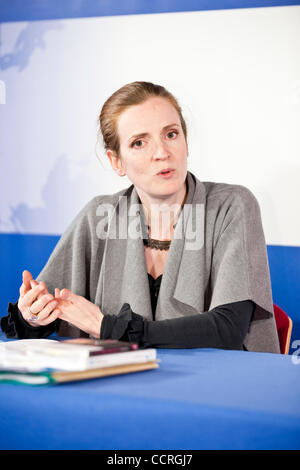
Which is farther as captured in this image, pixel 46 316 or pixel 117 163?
pixel 117 163

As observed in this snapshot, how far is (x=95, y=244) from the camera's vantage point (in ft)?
6.64

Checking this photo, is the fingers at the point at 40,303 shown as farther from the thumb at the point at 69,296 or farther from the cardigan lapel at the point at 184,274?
the cardigan lapel at the point at 184,274

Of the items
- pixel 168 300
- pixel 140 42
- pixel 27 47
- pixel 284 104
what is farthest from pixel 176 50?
pixel 168 300

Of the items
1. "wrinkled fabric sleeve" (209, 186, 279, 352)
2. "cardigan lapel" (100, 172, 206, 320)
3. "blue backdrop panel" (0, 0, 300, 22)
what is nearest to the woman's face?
"cardigan lapel" (100, 172, 206, 320)

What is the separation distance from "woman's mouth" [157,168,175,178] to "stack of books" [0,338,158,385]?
0.89 meters

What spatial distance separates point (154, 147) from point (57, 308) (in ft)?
2.17

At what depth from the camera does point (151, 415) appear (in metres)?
0.88

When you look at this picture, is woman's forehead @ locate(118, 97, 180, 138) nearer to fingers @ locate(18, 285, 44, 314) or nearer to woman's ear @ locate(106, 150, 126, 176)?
woman's ear @ locate(106, 150, 126, 176)

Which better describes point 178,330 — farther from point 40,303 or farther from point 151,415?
point 151,415

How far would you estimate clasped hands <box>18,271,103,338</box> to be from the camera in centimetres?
158

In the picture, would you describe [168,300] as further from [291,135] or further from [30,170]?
[30,170]

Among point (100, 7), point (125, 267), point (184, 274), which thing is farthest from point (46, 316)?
point (100, 7)

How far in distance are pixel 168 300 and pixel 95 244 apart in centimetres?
39

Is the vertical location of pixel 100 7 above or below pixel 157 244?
above
